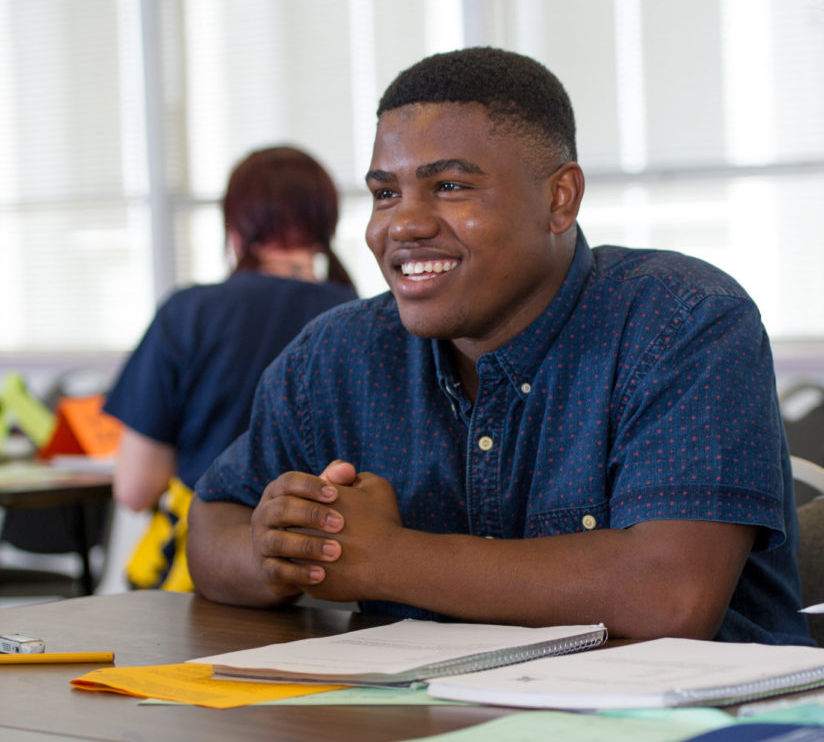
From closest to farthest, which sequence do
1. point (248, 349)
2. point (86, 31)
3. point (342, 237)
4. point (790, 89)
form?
point (248, 349) < point (790, 89) < point (342, 237) < point (86, 31)

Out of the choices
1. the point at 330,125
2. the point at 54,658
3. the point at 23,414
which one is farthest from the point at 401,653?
the point at 330,125

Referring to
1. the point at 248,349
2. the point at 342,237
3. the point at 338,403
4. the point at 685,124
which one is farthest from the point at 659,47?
the point at 338,403

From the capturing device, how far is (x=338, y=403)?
1685mm

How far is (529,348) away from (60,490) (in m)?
1.98

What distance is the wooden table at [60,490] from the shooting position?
124 inches

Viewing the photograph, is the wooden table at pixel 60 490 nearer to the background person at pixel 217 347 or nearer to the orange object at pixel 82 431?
the orange object at pixel 82 431

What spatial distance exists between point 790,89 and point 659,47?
48 centimetres

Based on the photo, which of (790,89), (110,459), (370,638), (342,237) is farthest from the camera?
(342,237)

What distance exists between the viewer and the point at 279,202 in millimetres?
2914

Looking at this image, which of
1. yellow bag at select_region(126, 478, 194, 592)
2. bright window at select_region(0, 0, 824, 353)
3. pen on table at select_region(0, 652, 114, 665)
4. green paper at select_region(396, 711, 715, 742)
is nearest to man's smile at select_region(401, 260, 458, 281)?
pen on table at select_region(0, 652, 114, 665)

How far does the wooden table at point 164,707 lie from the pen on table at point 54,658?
0.03ft

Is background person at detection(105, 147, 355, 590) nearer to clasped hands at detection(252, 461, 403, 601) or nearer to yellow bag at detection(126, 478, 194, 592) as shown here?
yellow bag at detection(126, 478, 194, 592)

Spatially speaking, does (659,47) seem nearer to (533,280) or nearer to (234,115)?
(234,115)

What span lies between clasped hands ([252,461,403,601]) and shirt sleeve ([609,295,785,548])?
0.86ft
